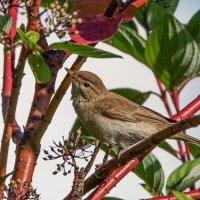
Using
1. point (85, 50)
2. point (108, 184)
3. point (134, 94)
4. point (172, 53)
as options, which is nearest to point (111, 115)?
point (134, 94)

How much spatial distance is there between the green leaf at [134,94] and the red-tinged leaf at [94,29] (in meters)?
1.60

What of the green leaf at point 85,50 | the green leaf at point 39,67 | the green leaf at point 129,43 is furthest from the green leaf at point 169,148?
the green leaf at point 85,50

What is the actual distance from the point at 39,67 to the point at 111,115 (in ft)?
8.76

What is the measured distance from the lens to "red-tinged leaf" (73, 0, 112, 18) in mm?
2426

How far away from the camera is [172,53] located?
321 centimetres

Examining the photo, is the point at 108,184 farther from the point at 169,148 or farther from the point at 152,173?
the point at 169,148

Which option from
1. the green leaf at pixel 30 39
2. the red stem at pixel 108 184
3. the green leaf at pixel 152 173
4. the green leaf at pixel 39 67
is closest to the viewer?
the green leaf at pixel 30 39

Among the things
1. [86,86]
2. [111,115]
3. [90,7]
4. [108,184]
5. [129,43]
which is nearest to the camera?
[90,7]

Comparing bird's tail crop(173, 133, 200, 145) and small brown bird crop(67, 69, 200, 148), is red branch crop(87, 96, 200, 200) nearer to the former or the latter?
bird's tail crop(173, 133, 200, 145)

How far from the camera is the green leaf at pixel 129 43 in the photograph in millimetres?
3311

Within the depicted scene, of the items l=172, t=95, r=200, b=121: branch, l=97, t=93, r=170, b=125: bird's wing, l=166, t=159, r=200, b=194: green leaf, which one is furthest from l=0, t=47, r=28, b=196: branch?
l=97, t=93, r=170, b=125: bird's wing

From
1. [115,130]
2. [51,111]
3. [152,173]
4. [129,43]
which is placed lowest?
[51,111]

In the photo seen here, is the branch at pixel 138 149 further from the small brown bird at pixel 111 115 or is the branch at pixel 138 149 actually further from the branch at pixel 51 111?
the small brown bird at pixel 111 115

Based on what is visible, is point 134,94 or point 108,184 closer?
point 108,184
